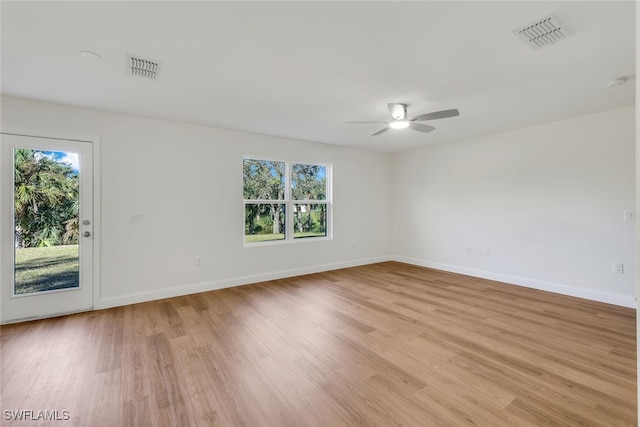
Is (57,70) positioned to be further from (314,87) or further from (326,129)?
(326,129)

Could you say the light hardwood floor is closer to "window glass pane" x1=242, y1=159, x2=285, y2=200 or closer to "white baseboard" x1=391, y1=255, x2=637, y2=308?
"white baseboard" x1=391, y1=255, x2=637, y2=308

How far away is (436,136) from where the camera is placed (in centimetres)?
497

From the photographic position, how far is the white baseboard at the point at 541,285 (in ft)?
11.8

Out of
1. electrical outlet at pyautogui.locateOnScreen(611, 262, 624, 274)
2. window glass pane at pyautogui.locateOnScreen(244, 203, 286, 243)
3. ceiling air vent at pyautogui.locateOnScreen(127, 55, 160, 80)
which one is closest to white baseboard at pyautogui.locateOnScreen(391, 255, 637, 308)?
electrical outlet at pyautogui.locateOnScreen(611, 262, 624, 274)

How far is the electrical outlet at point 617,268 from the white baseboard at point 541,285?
0.31m

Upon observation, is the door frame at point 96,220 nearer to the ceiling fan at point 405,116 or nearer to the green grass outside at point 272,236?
the green grass outside at point 272,236

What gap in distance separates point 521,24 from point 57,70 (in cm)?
377

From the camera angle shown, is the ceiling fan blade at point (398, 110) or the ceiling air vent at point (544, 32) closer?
the ceiling air vent at point (544, 32)

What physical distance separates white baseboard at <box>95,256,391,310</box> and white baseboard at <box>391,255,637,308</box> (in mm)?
1877

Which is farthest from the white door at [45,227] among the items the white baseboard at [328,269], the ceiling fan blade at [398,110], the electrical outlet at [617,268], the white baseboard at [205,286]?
the electrical outlet at [617,268]

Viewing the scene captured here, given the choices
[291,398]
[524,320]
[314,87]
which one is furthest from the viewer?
[524,320]

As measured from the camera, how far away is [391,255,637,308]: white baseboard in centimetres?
361

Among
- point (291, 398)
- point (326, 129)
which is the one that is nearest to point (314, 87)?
point (326, 129)

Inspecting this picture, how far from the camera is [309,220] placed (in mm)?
5504
